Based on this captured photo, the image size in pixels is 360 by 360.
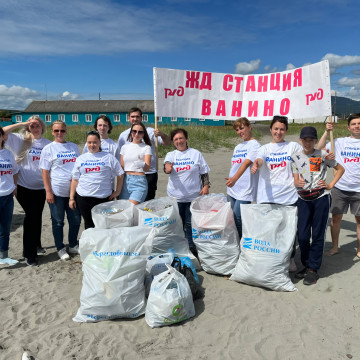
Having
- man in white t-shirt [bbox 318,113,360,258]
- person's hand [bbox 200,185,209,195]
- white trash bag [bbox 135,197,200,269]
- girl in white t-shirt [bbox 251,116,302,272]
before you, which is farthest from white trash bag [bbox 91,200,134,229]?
man in white t-shirt [bbox 318,113,360,258]

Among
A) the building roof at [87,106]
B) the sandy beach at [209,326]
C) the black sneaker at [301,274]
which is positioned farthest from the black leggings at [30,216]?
the building roof at [87,106]

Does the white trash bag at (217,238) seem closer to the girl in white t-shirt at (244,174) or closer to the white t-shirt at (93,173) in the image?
the girl in white t-shirt at (244,174)

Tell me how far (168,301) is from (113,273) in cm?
52

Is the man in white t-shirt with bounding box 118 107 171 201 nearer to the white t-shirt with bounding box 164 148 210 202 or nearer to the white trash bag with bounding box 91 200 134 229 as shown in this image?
the white t-shirt with bounding box 164 148 210 202

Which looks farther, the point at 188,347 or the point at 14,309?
the point at 14,309

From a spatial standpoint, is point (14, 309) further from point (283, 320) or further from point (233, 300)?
point (283, 320)

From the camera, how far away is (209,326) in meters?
2.68

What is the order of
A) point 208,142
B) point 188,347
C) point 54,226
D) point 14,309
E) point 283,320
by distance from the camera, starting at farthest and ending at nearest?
point 208,142, point 54,226, point 14,309, point 283,320, point 188,347

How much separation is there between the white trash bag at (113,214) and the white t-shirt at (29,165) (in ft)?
3.11

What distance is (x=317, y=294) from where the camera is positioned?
10.3 feet

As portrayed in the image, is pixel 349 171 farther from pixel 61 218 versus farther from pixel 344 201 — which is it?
pixel 61 218

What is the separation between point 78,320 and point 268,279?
1810 millimetres

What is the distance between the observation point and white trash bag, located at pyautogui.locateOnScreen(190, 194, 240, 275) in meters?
3.43

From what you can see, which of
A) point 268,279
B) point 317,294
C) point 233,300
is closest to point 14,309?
point 233,300
